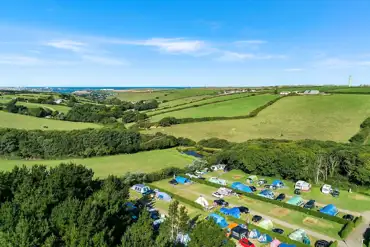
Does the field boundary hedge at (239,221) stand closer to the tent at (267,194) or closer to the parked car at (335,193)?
the tent at (267,194)

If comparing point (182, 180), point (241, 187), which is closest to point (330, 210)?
point (241, 187)

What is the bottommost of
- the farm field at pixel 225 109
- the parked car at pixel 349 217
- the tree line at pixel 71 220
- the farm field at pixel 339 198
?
the farm field at pixel 339 198

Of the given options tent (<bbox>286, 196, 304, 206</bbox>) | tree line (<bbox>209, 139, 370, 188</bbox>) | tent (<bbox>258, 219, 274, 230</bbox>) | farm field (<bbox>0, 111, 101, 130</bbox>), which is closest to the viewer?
tent (<bbox>258, 219, 274, 230</bbox>)

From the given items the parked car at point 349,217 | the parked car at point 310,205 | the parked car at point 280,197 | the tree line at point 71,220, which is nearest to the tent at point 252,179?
the parked car at point 280,197

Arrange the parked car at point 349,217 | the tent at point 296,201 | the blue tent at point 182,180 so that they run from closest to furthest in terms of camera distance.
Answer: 1. the parked car at point 349,217
2. the tent at point 296,201
3. the blue tent at point 182,180

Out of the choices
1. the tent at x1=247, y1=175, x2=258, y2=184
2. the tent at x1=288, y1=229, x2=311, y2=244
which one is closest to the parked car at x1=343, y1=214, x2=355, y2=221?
the tent at x1=288, y1=229, x2=311, y2=244

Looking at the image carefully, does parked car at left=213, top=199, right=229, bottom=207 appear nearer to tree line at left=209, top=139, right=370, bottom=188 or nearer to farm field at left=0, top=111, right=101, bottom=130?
tree line at left=209, top=139, right=370, bottom=188
